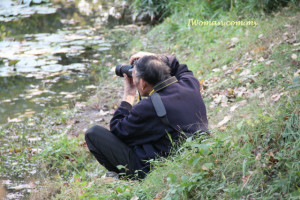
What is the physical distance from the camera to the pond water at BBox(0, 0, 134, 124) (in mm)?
5914

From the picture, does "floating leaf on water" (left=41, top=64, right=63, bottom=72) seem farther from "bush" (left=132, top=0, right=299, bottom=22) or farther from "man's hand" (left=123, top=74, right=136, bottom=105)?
"man's hand" (left=123, top=74, right=136, bottom=105)

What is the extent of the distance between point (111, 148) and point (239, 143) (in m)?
1.12

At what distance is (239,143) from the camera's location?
8.16 feet

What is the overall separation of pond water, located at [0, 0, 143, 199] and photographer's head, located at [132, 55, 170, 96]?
5.37ft

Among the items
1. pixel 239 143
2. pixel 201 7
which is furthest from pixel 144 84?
pixel 201 7

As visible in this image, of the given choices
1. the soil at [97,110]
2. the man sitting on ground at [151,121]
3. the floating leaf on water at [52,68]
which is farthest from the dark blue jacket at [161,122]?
the floating leaf on water at [52,68]

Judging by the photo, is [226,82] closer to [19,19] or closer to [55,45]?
[55,45]

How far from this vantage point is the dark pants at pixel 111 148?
3086 millimetres

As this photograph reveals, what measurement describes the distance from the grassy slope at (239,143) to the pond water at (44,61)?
1.84ft

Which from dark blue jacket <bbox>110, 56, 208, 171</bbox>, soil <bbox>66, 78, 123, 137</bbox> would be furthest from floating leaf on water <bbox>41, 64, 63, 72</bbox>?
dark blue jacket <bbox>110, 56, 208, 171</bbox>

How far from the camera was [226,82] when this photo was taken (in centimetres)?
454

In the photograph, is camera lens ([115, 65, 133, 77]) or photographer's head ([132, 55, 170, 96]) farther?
camera lens ([115, 65, 133, 77])

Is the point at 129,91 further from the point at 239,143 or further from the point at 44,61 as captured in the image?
the point at 44,61

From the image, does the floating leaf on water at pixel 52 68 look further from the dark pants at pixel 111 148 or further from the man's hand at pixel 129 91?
the dark pants at pixel 111 148
